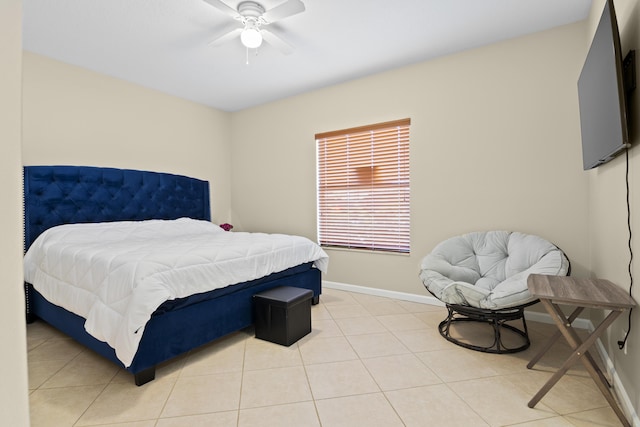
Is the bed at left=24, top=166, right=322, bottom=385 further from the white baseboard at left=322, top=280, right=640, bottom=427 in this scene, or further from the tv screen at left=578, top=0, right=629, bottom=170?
the tv screen at left=578, top=0, right=629, bottom=170

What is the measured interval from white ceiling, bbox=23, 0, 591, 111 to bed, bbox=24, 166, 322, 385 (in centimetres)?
124

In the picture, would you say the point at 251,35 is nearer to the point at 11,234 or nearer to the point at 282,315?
the point at 282,315

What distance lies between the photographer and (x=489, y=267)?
2.84 m

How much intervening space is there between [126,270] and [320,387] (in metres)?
1.40

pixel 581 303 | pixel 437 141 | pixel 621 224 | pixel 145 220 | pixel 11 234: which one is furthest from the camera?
pixel 145 220

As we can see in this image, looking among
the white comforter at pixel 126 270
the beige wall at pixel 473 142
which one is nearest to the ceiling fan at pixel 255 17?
the beige wall at pixel 473 142

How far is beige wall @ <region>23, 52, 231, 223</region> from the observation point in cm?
318

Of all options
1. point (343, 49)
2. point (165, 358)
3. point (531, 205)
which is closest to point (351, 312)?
point (165, 358)

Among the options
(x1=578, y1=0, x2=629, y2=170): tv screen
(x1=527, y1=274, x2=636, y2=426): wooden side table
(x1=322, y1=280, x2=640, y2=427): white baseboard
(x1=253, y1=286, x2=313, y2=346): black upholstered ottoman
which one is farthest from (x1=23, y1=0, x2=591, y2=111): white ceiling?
(x1=322, y1=280, x2=640, y2=427): white baseboard

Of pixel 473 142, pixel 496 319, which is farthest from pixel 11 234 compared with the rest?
pixel 473 142

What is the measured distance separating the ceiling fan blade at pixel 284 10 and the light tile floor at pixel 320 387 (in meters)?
2.50

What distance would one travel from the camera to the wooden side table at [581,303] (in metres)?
1.53

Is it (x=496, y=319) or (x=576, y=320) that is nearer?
(x=496, y=319)

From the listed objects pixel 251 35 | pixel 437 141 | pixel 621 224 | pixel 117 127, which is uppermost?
pixel 251 35
